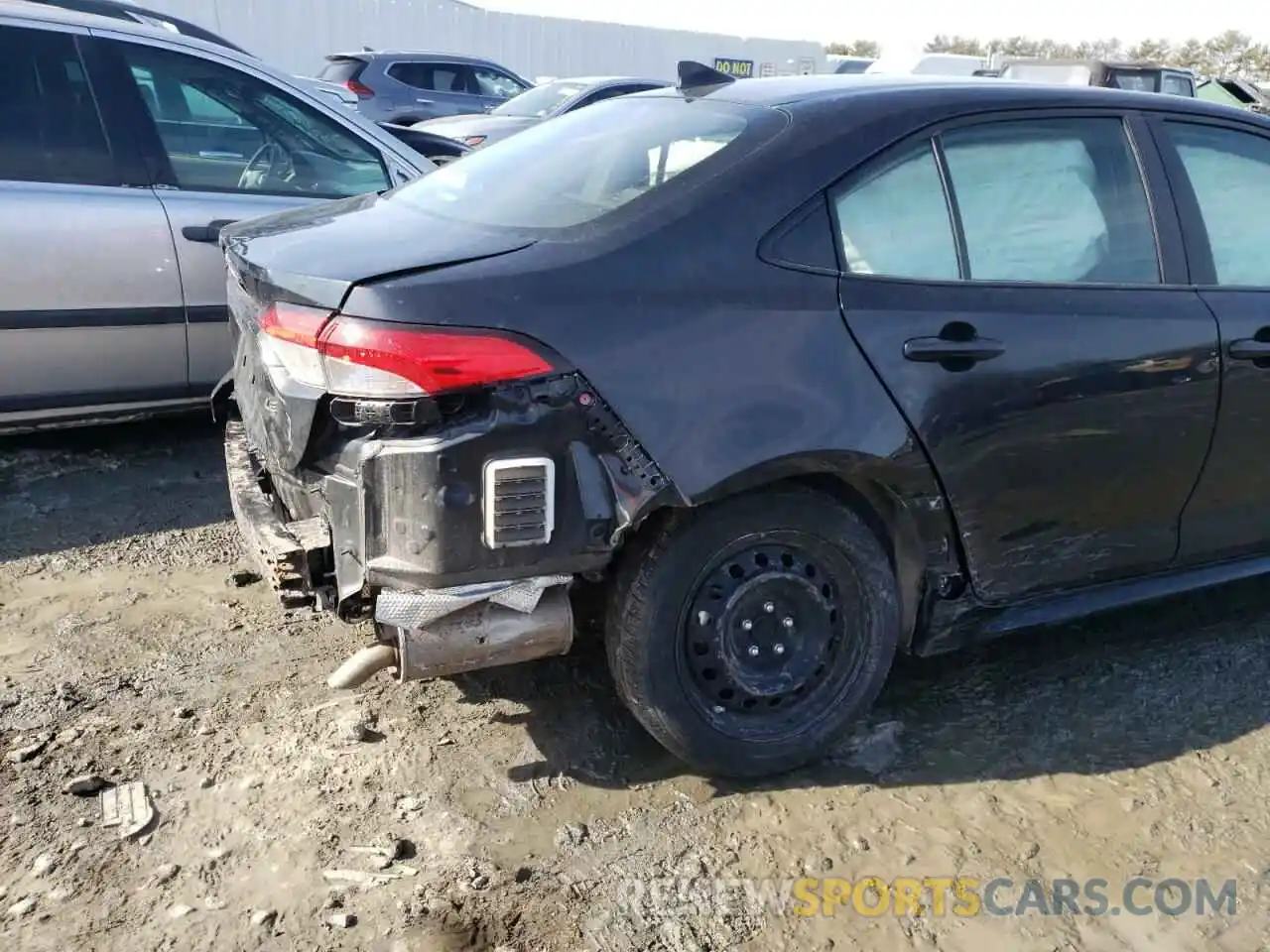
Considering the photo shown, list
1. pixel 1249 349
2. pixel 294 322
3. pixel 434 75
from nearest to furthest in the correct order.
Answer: pixel 294 322, pixel 1249 349, pixel 434 75

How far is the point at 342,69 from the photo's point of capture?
1474 cm

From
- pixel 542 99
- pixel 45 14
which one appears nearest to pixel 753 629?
pixel 45 14

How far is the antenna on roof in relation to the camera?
10.7 feet

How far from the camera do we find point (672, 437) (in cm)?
233

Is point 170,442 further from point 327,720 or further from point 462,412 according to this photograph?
point 462,412

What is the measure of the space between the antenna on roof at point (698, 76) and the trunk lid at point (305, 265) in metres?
0.96

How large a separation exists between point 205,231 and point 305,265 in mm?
2121

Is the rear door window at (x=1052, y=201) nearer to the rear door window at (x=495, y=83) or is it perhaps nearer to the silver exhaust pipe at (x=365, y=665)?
the silver exhaust pipe at (x=365, y=665)

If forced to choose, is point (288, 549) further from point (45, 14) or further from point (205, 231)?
point (45, 14)

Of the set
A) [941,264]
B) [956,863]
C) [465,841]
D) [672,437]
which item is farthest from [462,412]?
[956,863]

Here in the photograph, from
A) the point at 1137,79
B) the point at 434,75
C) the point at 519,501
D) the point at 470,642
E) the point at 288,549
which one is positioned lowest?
the point at 470,642

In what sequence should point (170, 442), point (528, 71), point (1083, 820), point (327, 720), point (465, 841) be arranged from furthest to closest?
point (528, 71)
point (170, 442)
point (327, 720)
point (1083, 820)
point (465, 841)

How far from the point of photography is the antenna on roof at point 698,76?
129 inches

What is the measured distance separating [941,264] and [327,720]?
1989mm
